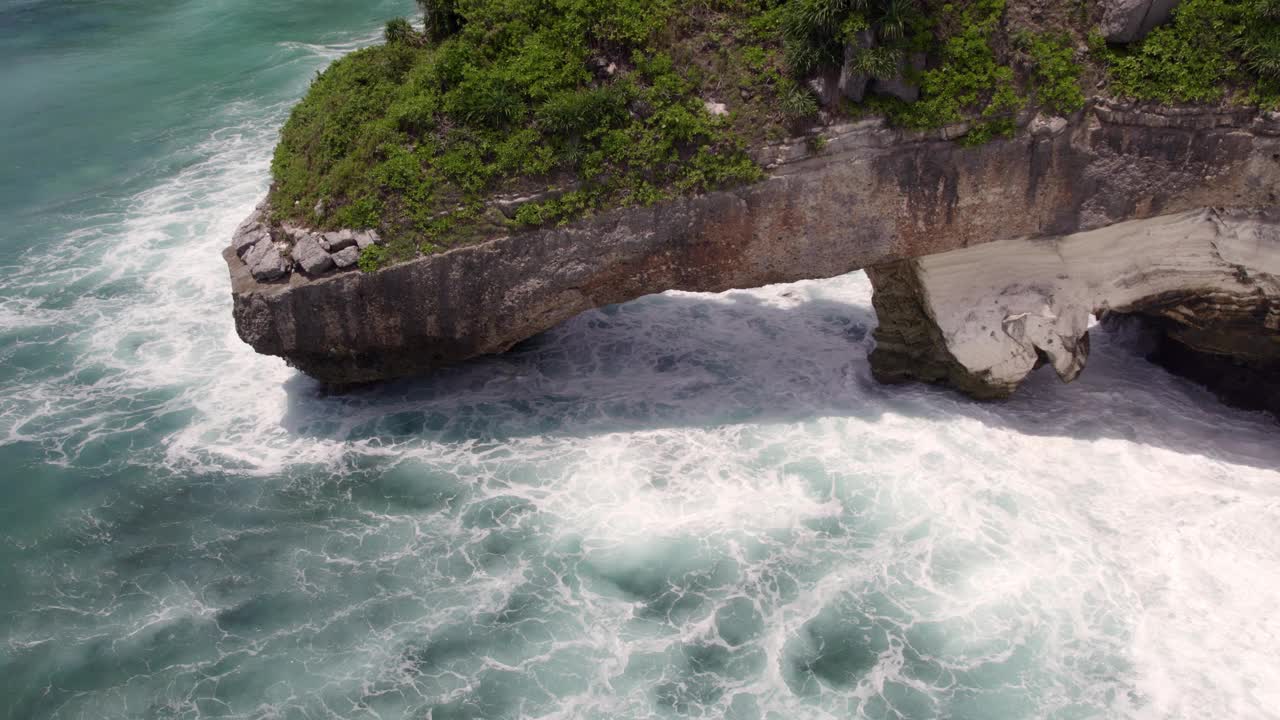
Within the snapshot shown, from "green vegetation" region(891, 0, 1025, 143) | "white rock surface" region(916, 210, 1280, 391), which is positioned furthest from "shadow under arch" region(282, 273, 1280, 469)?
"green vegetation" region(891, 0, 1025, 143)

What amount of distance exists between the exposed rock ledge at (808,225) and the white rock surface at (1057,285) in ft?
1.91

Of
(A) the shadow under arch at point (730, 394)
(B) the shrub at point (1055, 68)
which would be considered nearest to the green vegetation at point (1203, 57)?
(B) the shrub at point (1055, 68)

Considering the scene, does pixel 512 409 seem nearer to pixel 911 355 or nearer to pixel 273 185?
pixel 273 185

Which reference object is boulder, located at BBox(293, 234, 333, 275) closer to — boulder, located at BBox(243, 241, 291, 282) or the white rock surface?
boulder, located at BBox(243, 241, 291, 282)

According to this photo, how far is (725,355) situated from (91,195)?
17.4 metres

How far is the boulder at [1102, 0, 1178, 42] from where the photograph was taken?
44.7 feet

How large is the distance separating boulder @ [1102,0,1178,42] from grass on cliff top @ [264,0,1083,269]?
611mm

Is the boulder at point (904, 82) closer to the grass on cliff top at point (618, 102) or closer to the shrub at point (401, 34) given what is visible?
the grass on cliff top at point (618, 102)

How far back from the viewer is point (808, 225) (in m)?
15.0

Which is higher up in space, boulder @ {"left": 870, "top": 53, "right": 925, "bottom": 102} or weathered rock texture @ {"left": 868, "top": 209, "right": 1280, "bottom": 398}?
boulder @ {"left": 870, "top": 53, "right": 925, "bottom": 102}

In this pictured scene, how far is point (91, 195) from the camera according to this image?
24.5 m

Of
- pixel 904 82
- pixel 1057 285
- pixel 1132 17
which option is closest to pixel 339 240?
pixel 904 82

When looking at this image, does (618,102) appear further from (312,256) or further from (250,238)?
(250,238)

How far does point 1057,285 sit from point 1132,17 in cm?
429
